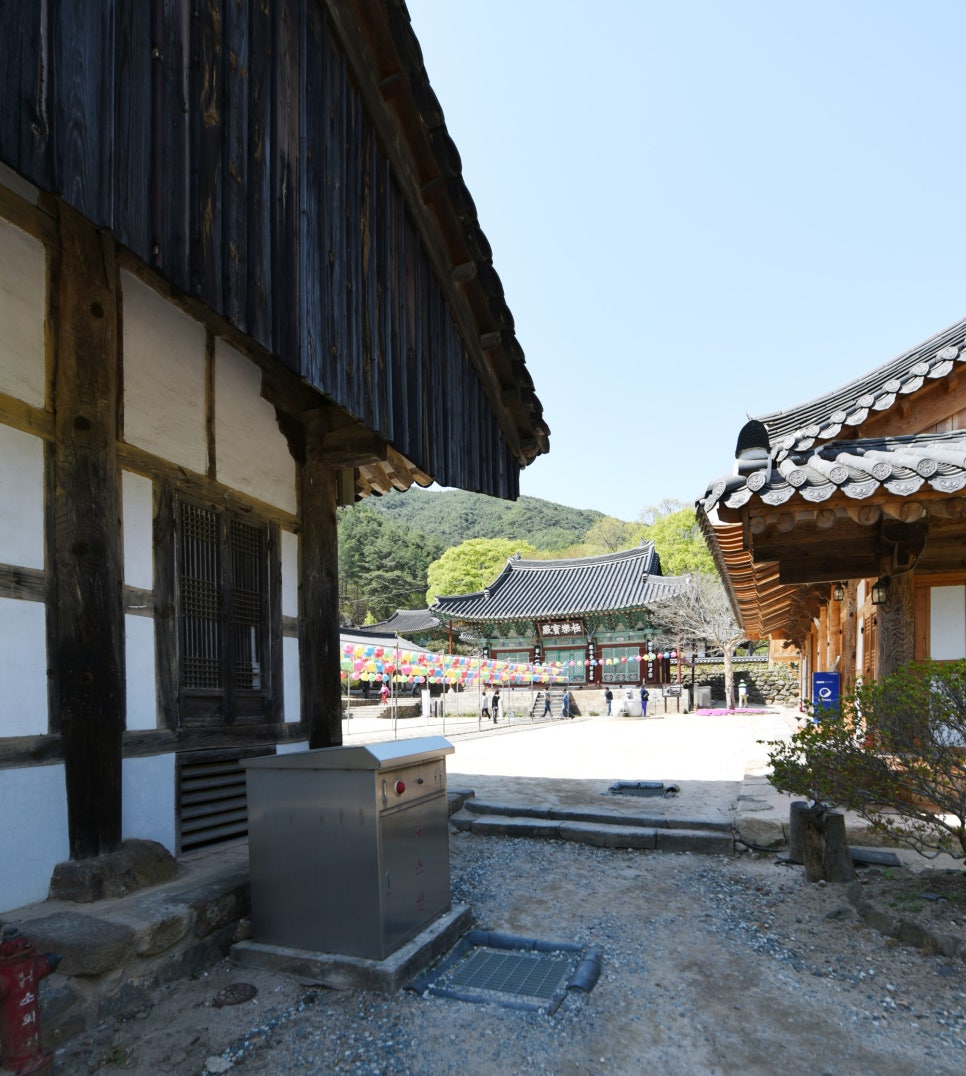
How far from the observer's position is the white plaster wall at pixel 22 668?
3.31 metres

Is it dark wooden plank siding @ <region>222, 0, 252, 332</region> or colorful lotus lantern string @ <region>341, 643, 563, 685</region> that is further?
colorful lotus lantern string @ <region>341, 643, 563, 685</region>

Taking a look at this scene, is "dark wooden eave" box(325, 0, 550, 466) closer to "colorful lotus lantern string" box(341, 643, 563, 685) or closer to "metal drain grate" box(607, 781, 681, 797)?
"metal drain grate" box(607, 781, 681, 797)

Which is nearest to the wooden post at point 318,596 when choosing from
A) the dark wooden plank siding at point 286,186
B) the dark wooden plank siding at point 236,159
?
the dark wooden plank siding at point 286,186

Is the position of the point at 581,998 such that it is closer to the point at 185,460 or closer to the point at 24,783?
the point at 24,783

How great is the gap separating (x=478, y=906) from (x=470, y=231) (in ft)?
15.6

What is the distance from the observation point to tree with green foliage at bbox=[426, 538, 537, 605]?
6009 cm

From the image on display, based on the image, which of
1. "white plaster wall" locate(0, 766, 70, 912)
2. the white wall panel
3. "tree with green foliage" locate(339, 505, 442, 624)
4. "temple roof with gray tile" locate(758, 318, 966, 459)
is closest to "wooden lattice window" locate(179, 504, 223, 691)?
"white plaster wall" locate(0, 766, 70, 912)

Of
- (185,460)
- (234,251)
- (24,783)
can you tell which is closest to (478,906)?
(24,783)

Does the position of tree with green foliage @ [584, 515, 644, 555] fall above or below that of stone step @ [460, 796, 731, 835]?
above

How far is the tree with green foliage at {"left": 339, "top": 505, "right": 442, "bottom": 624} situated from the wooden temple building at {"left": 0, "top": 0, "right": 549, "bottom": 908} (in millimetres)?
60819

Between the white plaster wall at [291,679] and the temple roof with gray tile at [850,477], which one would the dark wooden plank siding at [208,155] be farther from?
the temple roof with gray tile at [850,477]

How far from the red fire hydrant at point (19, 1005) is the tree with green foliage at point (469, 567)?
186 feet

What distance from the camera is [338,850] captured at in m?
3.59

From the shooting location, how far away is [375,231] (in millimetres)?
4336
